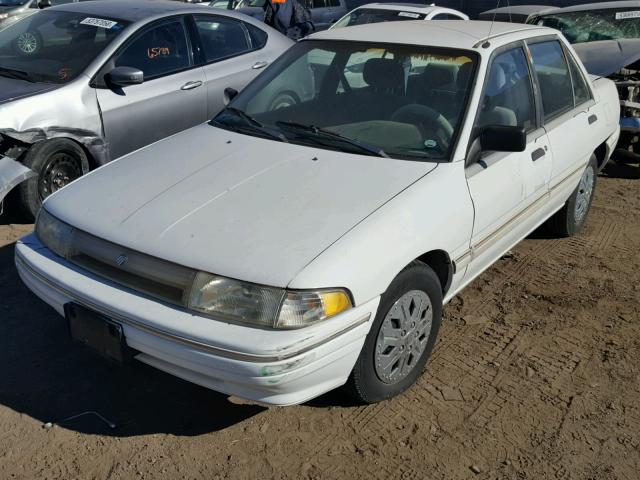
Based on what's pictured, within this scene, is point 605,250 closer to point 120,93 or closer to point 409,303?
point 409,303

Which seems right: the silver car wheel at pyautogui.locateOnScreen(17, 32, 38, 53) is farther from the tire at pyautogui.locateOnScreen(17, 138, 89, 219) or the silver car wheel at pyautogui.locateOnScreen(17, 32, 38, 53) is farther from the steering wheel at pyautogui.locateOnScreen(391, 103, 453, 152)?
the steering wheel at pyautogui.locateOnScreen(391, 103, 453, 152)

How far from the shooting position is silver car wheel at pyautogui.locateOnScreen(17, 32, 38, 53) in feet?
19.7

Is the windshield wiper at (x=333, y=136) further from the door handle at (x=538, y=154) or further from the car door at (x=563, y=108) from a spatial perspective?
the car door at (x=563, y=108)

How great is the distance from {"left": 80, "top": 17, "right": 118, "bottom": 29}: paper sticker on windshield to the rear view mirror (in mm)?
3600

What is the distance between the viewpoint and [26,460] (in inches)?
120

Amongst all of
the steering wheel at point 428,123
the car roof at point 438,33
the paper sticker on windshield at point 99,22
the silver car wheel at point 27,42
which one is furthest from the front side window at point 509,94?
the silver car wheel at point 27,42

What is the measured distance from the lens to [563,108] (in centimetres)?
482

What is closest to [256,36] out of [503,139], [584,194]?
[584,194]

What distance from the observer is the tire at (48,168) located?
531 centimetres

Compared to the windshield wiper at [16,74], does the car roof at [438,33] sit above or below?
above

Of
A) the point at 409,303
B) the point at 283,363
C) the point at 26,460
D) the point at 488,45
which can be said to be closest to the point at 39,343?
the point at 26,460

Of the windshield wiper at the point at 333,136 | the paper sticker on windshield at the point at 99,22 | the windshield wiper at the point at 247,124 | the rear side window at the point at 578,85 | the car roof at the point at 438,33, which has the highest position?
the car roof at the point at 438,33

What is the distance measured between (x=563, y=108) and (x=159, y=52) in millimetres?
3364

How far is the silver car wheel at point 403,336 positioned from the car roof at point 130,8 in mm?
3894
